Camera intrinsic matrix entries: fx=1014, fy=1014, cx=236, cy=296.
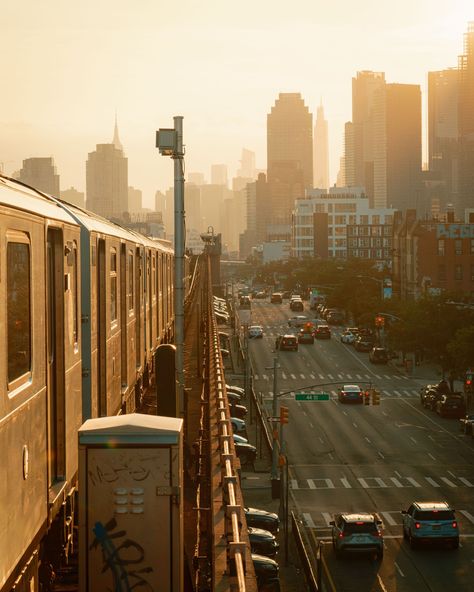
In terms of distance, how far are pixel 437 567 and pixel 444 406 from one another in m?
27.9

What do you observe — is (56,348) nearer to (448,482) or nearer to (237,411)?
(448,482)

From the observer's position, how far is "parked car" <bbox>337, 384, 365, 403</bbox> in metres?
61.8

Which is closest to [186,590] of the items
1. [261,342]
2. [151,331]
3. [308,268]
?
[151,331]

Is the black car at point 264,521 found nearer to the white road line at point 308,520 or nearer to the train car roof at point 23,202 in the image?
the white road line at point 308,520

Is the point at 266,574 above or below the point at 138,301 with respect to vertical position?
below

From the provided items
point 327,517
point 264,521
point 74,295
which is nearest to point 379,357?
point 327,517

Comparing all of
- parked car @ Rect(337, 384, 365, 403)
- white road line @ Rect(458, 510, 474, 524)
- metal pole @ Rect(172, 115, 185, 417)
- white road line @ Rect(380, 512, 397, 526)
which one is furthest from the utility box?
parked car @ Rect(337, 384, 365, 403)

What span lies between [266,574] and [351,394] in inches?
1497

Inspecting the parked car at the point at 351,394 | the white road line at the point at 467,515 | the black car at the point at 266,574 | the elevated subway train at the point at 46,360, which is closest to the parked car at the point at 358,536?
the black car at the point at 266,574

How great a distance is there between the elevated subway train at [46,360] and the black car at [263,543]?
15.4 m

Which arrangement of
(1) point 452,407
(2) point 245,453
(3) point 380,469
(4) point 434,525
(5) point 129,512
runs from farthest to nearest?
(1) point 452,407, (3) point 380,469, (2) point 245,453, (4) point 434,525, (5) point 129,512

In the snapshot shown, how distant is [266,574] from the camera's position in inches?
964

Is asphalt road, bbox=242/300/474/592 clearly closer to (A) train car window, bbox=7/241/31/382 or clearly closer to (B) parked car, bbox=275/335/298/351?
(B) parked car, bbox=275/335/298/351

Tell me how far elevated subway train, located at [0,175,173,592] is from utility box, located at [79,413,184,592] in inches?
15.6
